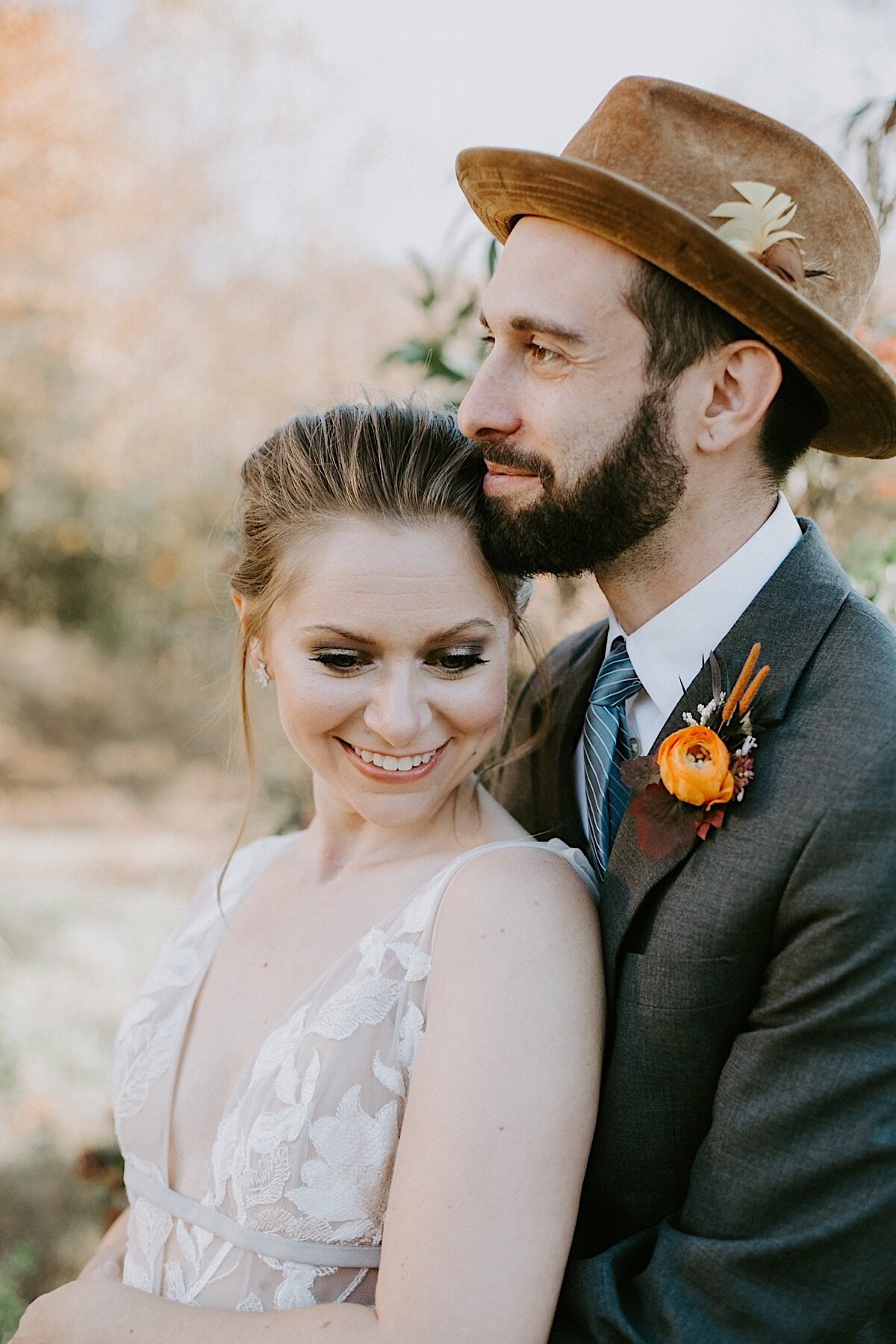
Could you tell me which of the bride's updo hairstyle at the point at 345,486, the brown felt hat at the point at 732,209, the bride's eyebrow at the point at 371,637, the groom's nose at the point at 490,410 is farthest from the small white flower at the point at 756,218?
the bride's eyebrow at the point at 371,637

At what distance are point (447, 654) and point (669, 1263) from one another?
96 centimetres

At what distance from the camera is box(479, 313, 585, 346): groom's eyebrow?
6.69 feet

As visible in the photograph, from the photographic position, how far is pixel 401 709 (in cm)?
194

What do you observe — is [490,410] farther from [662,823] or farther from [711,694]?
[662,823]

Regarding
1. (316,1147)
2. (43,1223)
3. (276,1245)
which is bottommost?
(43,1223)

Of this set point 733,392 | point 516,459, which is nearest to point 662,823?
point 516,459

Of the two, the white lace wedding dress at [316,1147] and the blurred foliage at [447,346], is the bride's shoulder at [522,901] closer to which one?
the white lace wedding dress at [316,1147]

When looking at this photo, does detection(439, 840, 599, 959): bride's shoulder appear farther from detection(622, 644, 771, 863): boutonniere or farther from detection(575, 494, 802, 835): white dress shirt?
detection(575, 494, 802, 835): white dress shirt

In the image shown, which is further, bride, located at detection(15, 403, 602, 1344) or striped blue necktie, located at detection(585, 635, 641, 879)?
striped blue necktie, located at detection(585, 635, 641, 879)

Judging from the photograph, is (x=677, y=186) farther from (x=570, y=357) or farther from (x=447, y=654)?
(x=447, y=654)

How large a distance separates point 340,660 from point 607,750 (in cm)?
53

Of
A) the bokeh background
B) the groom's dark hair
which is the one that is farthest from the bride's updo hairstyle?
the bokeh background

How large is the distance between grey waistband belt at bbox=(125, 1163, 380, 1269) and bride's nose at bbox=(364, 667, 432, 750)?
78cm

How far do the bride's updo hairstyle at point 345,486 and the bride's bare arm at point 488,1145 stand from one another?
629 mm
